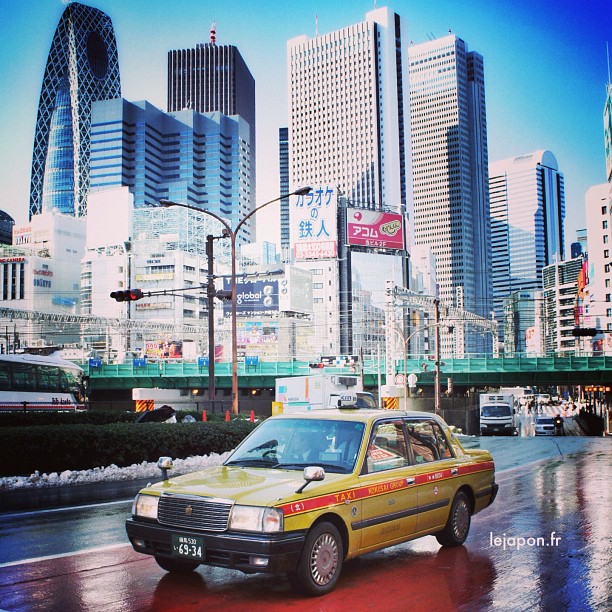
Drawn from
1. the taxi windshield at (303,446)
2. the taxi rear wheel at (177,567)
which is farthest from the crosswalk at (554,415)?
the taxi rear wheel at (177,567)

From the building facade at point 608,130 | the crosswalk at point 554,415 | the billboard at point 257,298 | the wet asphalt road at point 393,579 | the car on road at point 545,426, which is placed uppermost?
the building facade at point 608,130

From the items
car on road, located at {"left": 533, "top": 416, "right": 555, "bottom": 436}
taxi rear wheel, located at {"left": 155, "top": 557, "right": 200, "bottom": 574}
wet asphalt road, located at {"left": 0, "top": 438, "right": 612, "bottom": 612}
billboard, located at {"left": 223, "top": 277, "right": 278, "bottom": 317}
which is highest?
billboard, located at {"left": 223, "top": 277, "right": 278, "bottom": 317}

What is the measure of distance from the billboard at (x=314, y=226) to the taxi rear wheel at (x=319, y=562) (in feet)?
424

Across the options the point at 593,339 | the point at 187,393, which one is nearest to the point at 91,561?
the point at 187,393

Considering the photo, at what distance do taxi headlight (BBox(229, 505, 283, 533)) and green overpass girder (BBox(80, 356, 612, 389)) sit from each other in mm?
54488

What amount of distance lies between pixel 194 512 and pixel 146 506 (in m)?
0.65

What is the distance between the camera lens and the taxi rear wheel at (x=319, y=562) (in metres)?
6.37

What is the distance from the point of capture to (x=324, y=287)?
5856 inches

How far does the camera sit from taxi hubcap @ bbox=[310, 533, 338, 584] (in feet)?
21.3

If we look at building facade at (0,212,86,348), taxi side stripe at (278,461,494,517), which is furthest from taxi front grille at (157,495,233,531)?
building facade at (0,212,86,348)

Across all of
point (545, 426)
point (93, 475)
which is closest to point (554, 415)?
point (545, 426)

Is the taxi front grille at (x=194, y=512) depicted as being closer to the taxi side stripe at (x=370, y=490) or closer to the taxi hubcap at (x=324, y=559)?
the taxi side stripe at (x=370, y=490)

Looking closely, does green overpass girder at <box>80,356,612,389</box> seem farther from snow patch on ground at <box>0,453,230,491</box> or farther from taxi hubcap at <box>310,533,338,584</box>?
taxi hubcap at <box>310,533,338,584</box>

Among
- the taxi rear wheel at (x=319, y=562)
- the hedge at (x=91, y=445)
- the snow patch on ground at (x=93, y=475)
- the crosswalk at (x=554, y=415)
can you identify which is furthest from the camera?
the crosswalk at (x=554, y=415)
